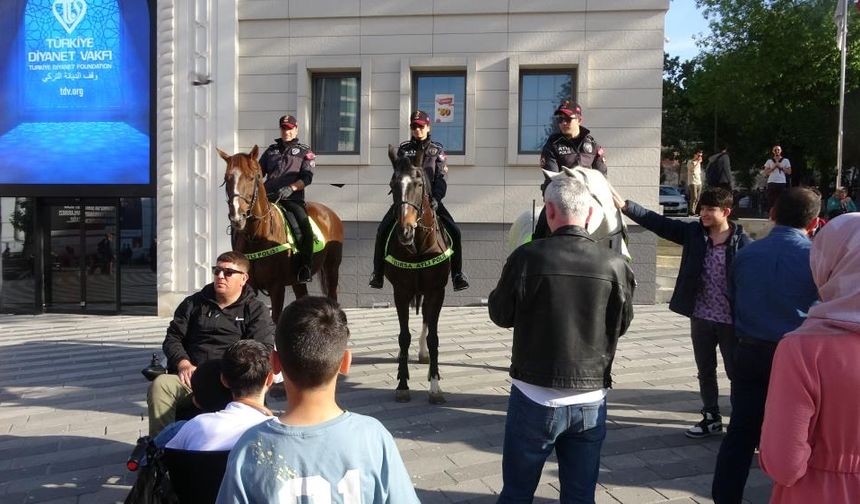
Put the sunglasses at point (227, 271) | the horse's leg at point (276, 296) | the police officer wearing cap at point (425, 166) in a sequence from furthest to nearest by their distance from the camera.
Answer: the horse's leg at point (276, 296)
the police officer wearing cap at point (425, 166)
the sunglasses at point (227, 271)

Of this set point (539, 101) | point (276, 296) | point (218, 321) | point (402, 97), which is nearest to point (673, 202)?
point (539, 101)

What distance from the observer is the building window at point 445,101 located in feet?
43.8

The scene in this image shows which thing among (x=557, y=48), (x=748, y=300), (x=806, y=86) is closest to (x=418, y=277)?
(x=748, y=300)

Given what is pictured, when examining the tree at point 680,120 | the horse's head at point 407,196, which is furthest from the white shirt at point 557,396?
the tree at point 680,120

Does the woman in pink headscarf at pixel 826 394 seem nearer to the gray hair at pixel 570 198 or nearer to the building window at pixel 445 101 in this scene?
the gray hair at pixel 570 198

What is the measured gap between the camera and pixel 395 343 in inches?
399

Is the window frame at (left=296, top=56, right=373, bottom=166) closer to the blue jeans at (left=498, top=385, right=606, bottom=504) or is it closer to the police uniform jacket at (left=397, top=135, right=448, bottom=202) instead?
the police uniform jacket at (left=397, top=135, right=448, bottom=202)

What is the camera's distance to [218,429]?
3127 mm

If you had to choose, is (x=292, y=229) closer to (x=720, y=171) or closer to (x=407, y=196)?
(x=407, y=196)

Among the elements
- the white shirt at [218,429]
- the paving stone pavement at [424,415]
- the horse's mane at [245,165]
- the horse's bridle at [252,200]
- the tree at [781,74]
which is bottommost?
the paving stone pavement at [424,415]

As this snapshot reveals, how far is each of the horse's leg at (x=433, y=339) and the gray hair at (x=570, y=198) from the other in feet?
12.8

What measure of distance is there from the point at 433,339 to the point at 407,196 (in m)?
1.55

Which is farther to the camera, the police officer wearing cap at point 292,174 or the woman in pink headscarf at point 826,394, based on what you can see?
the police officer wearing cap at point 292,174

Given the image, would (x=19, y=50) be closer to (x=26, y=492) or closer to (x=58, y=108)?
(x=58, y=108)
